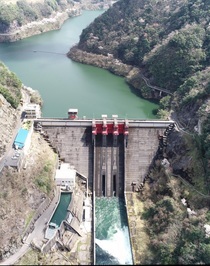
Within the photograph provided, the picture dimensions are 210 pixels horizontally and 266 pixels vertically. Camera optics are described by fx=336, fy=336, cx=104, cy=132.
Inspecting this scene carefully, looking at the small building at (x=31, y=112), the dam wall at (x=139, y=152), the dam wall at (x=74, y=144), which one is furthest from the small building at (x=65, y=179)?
the small building at (x=31, y=112)

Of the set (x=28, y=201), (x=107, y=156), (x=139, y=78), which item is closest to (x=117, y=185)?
(x=107, y=156)

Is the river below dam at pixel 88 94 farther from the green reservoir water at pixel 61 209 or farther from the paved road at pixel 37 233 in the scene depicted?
the paved road at pixel 37 233

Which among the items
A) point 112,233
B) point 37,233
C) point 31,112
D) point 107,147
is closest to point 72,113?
point 31,112

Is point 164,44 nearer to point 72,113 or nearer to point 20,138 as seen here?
point 72,113

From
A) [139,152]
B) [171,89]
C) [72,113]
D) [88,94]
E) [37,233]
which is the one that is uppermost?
[171,89]

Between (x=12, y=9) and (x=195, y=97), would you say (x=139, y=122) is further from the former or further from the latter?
(x=12, y=9)
